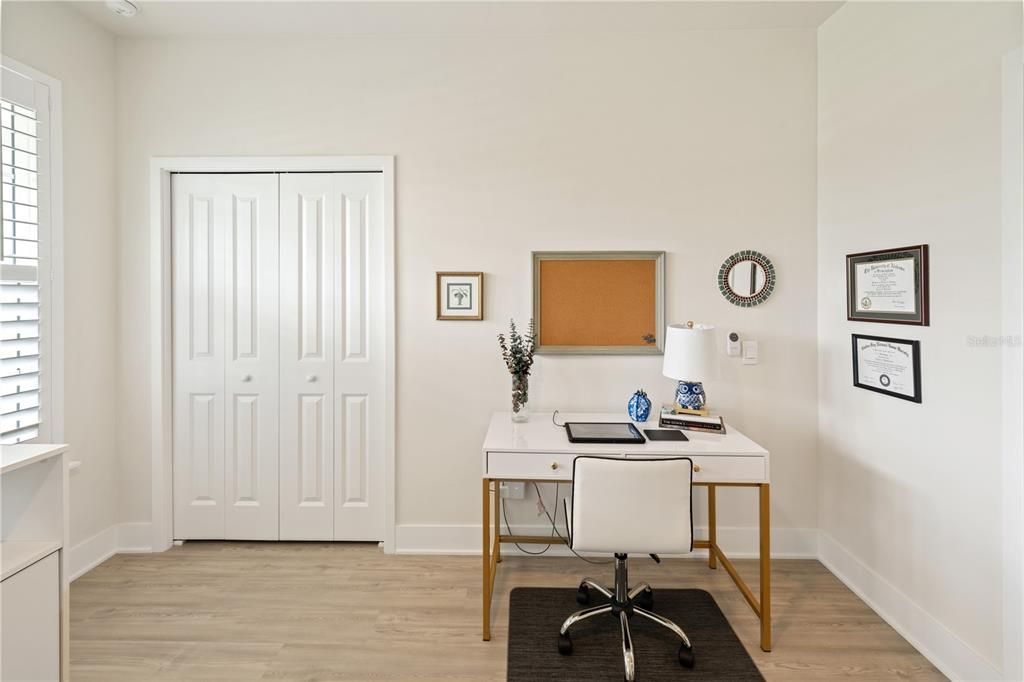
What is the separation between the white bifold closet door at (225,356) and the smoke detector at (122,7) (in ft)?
2.62

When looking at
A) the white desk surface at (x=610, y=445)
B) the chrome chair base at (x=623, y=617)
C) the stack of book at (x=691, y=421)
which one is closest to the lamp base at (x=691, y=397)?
the stack of book at (x=691, y=421)

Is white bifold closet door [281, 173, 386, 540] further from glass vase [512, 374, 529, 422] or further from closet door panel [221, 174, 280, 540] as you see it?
glass vase [512, 374, 529, 422]

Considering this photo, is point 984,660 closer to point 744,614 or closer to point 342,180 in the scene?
point 744,614

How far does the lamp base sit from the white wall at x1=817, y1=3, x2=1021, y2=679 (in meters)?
0.75

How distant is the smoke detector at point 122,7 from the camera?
8.36 feet

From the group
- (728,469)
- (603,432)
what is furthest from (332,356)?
(728,469)

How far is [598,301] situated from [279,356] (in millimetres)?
1845

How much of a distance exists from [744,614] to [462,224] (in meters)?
2.38

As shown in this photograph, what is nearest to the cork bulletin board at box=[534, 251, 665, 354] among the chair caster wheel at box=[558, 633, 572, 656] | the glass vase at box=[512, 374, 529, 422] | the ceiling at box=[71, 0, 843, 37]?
the glass vase at box=[512, 374, 529, 422]

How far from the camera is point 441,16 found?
2736 millimetres

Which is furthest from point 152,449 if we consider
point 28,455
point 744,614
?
point 744,614

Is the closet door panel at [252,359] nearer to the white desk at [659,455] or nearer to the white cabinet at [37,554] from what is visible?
the white cabinet at [37,554]

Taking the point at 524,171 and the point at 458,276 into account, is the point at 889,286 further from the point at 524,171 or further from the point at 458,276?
the point at 458,276

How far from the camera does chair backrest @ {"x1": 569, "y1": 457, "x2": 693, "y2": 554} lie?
6.39 ft
